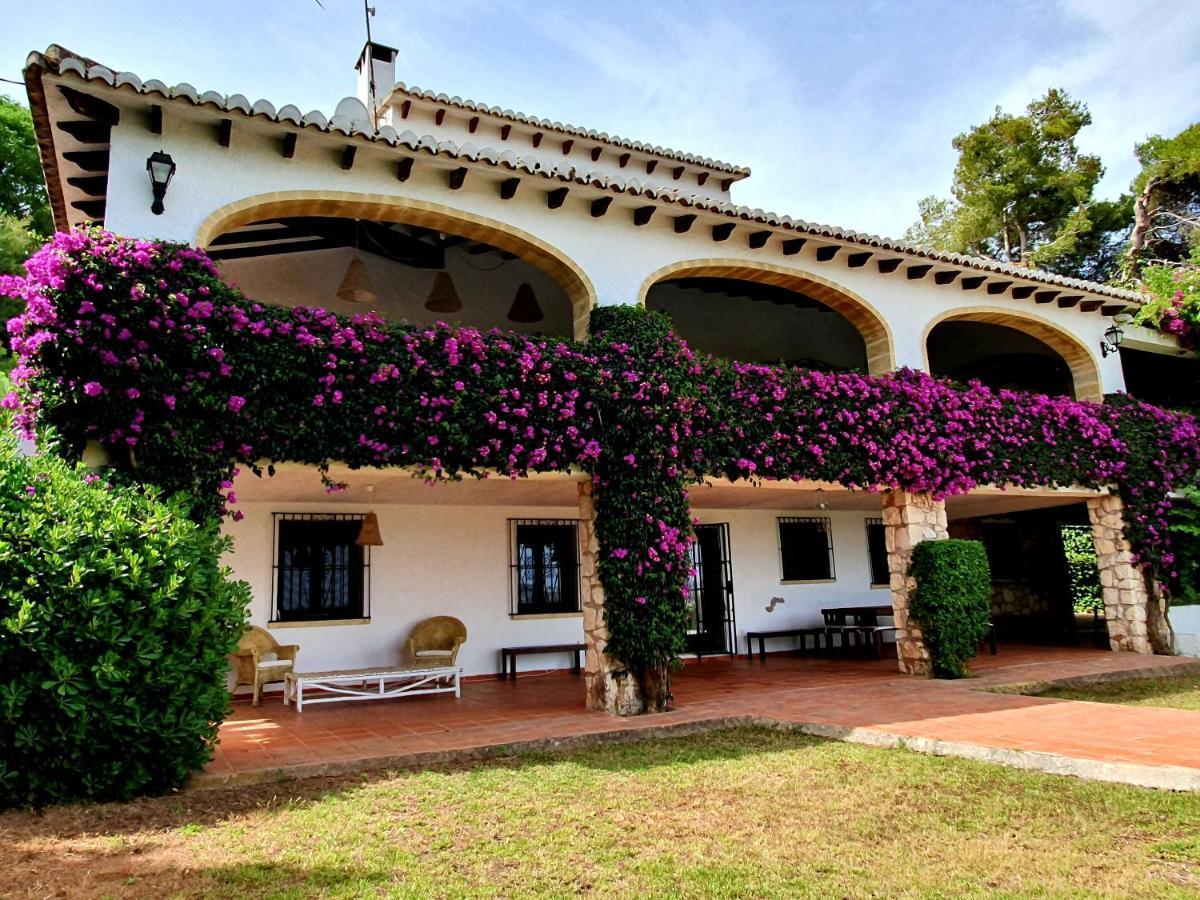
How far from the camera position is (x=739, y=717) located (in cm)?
743

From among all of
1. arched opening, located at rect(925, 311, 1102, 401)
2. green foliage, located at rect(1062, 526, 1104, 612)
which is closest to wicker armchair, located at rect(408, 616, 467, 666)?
arched opening, located at rect(925, 311, 1102, 401)

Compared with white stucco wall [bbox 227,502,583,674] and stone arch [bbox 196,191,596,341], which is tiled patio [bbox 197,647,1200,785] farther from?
stone arch [bbox 196,191,596,341]

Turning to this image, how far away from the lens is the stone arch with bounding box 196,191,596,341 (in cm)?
714

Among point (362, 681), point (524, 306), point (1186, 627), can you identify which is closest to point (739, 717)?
point (362, 681)

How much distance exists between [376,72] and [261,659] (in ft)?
32.0

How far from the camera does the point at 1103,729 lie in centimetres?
626

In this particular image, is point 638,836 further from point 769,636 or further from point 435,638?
point 769,636

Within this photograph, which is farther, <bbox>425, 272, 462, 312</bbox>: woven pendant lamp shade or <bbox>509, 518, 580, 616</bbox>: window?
<bbox>509, 518, 580, 616</bbox>: window

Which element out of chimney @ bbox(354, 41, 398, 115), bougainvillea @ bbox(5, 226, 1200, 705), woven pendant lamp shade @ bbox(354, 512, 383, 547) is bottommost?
woven pendant lamp shade @ bbox(354, 512, 383, 547)

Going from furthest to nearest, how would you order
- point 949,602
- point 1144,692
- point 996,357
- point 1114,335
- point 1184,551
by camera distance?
Result: point 996,357 < point 1114,335 < point 1184,551 < point 949,602 < point 1144,692

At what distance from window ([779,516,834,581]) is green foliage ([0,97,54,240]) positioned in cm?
1803

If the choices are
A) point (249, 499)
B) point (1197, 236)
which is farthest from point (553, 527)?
point (1197, 236)

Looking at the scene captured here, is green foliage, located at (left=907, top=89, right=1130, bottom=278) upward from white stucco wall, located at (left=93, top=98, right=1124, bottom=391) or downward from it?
upward

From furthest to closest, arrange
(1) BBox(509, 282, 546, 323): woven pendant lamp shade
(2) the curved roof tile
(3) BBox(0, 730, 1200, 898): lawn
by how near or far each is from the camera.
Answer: (1) BBox(509, 282, 546, 323): woven pendant lamp shade
(2) the curved roof tile
(3) BBox(0, 730, 1200, 898): lawn
